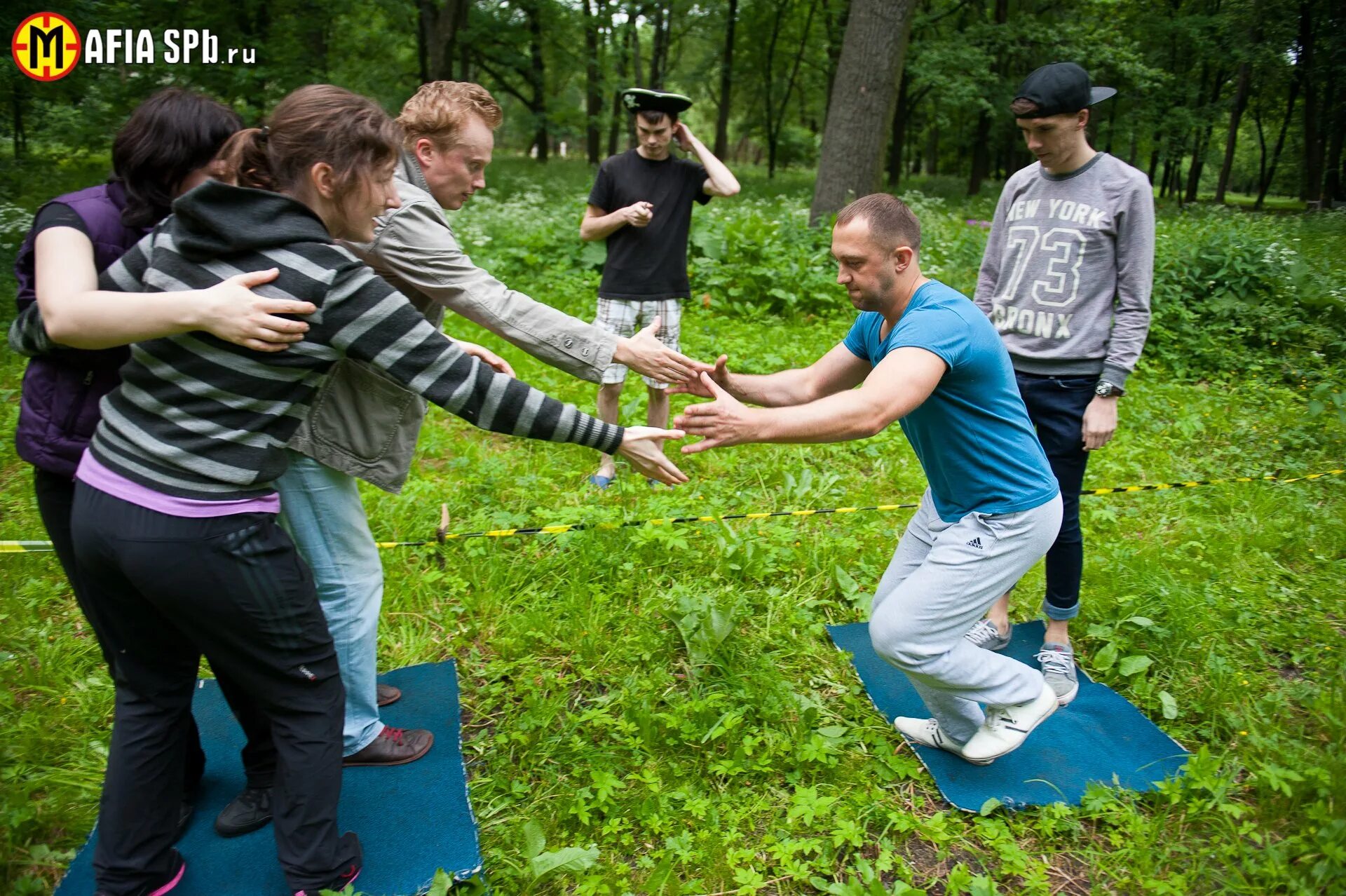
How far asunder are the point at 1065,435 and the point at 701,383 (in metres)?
1.57

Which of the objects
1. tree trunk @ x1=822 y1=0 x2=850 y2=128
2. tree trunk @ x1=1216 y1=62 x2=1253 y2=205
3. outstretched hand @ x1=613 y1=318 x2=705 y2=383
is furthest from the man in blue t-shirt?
tree trunk @ x1=1216 y1=62 x2=1253 y2=205

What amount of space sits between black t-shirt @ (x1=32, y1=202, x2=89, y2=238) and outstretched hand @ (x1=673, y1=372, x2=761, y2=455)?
1.69 meters

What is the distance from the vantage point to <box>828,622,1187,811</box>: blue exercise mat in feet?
10.2

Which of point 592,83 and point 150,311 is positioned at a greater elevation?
point 592,83

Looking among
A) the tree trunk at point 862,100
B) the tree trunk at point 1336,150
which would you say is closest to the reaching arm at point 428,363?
the tree trunk at point 862,100

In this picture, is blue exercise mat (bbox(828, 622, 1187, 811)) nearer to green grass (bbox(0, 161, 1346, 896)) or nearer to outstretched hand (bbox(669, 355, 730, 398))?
green grass (bbox(0, 161, 1346, 896))

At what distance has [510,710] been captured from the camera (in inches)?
139

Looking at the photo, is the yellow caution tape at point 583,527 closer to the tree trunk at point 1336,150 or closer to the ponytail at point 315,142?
the ponytail at point 315,142

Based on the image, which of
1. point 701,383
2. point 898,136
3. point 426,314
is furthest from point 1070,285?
point 898,136

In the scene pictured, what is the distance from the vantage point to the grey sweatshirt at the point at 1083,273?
341cm

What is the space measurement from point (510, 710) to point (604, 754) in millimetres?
531

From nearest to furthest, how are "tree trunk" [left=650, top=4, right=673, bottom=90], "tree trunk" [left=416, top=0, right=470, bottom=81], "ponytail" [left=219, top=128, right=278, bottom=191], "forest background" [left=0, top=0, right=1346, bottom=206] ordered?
"ponytail" [left=219, top=128, right=278, bottom=191]
"forest background" [left=0, top=0, right=1346, bottom=206]
"tree trunk" [left=416, top=0, right=470, bottom=81]
"tree trunk" [left=650, top=4, right=673, bottom=90]

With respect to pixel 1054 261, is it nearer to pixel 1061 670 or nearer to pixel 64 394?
pixel 1061 670

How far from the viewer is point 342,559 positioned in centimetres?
273
